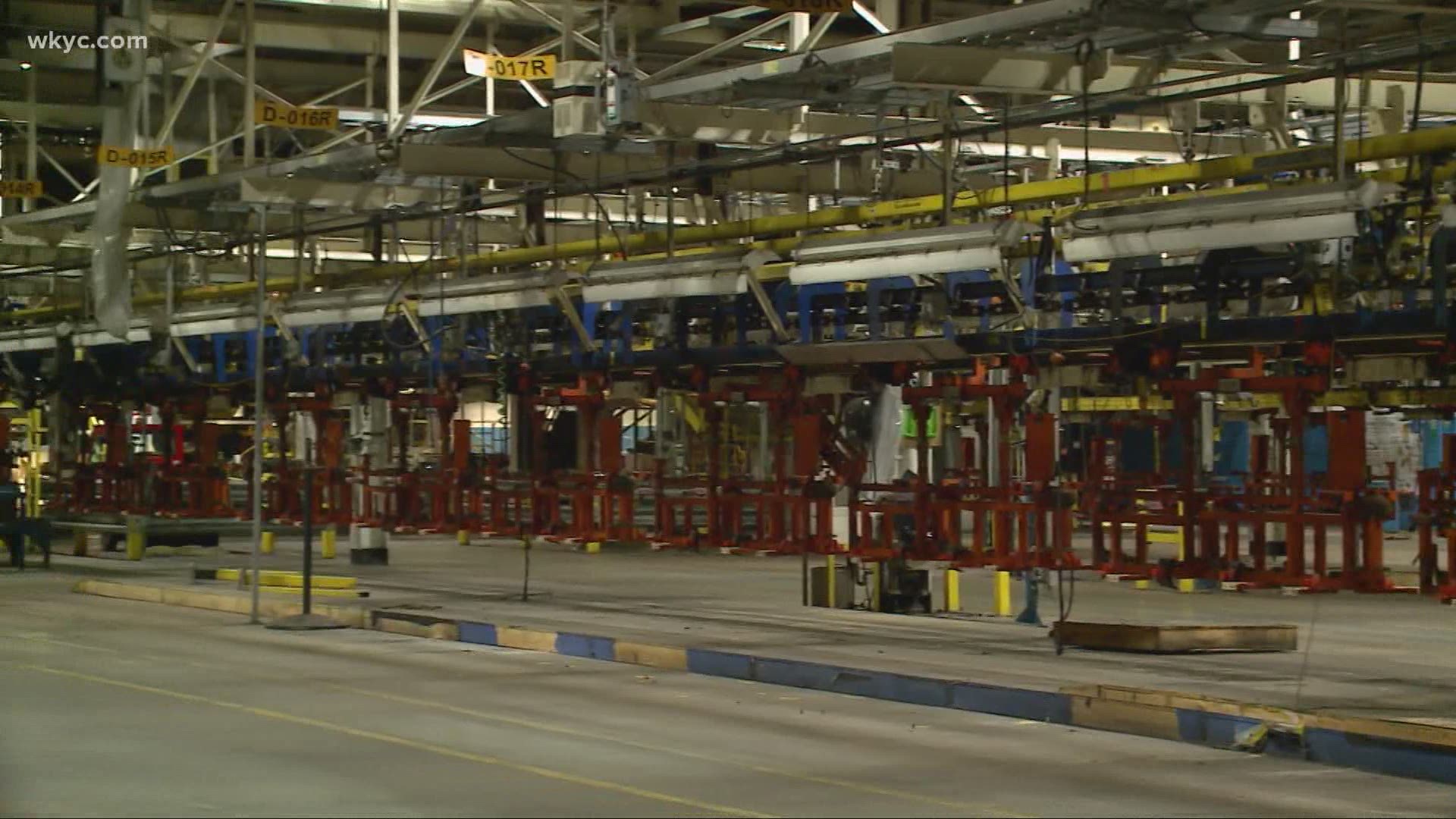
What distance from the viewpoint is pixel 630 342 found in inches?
835

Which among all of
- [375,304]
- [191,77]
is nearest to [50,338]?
[375,304]

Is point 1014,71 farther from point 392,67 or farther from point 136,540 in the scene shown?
point 136,540

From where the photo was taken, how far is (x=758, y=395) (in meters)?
20.1

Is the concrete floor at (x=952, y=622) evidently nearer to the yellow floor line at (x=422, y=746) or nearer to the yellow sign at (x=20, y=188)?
the yellow floor line at (x=422, y=746)

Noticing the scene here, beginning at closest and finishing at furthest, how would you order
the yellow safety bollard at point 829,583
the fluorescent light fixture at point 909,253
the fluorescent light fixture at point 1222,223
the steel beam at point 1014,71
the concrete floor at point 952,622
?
the concrete floor at point 952,622 → the fluorescent light fixture at point 1222,223 → the steel beam at point 1014,71 → the fluorescent light fixture at point 909,253 → the yellow safety bollard at point 829,583

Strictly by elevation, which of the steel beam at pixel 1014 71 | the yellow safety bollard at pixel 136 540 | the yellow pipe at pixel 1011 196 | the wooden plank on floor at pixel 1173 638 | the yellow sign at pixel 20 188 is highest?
the yellow sign at pixel 20 188

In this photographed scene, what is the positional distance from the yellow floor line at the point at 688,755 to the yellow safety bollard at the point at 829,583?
6.81 metres

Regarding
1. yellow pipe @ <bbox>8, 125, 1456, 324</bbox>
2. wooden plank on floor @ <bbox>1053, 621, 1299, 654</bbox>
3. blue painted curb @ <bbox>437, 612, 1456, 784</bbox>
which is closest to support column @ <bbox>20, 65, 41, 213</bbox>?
yellow pipe @ <bbox>8, 125, 1456, 324</bbox>

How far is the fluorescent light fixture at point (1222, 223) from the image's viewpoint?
13586 mm

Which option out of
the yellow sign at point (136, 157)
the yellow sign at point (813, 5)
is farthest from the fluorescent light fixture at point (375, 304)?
the yellow sign at point (813, 5)

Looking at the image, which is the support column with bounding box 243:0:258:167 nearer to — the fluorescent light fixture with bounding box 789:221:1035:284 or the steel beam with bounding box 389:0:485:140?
the steel beam with bounding box 389:0:485:140

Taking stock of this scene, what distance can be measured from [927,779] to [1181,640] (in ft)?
19.0

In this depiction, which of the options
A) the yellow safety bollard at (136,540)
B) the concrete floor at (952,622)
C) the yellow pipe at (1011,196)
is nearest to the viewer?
the concrete floor at (952,622)

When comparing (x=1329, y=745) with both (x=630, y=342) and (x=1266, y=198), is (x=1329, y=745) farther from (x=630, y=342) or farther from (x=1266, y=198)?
(x=630, y=342)
